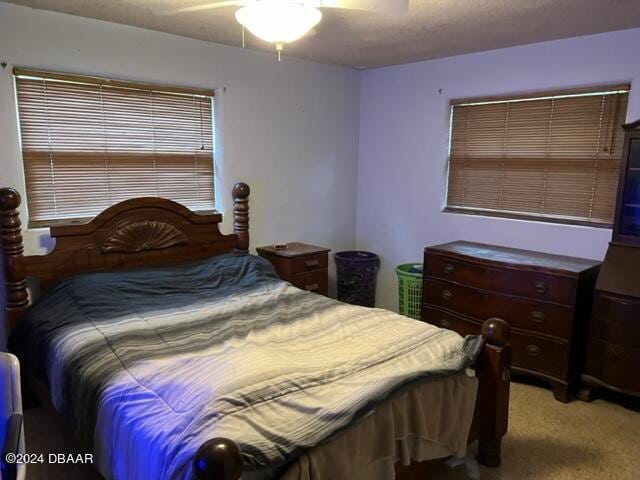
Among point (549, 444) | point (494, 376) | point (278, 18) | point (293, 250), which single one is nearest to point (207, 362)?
point (494, 376)

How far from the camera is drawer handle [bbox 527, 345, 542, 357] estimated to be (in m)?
2.91

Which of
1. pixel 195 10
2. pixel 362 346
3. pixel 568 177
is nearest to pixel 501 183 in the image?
pixel 568 177

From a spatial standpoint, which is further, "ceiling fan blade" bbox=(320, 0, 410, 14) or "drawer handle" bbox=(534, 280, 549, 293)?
"drawer handle" bbox=(534, 280, 549, 293)

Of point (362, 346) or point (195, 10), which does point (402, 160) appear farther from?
point (362, 346)

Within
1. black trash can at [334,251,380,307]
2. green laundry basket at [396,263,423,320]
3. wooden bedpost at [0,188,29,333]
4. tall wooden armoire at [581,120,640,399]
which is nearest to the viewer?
wooden bedpost at [0,188,29,333]

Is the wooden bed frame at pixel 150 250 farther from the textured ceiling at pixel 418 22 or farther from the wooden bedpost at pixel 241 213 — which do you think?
the textured ceiling at pixel 418 22

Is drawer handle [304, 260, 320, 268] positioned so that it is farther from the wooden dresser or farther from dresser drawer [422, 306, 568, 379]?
dresser drawer [422, 306, 568, 379]

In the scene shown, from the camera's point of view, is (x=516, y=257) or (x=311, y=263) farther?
(x=311, y=263)

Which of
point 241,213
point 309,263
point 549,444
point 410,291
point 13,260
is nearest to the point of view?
point 549,444

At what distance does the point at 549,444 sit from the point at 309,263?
1.93 meters

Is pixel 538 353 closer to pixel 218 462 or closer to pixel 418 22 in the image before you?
pixel 418 22

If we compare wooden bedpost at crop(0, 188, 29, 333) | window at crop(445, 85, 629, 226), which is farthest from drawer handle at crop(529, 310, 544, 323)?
wooden bedpost at crop(0, 188, 29, 333)

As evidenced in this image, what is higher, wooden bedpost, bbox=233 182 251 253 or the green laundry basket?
wooden bedpost, bbox=233 182 251 253

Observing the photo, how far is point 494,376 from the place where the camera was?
204 cm
